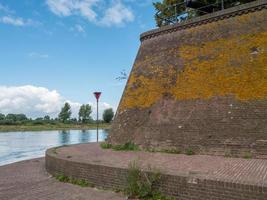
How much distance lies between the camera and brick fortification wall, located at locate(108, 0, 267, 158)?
9523 millimetres

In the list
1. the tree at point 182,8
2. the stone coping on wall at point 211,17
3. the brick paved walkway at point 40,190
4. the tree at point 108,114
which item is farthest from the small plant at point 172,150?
the tree at point 108,114

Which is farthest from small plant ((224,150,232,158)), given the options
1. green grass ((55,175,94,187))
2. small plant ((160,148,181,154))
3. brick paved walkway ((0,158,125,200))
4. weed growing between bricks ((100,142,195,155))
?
green grass ((55,175,94,187))

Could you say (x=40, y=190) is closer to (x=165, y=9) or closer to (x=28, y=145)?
(x=165, y=9)

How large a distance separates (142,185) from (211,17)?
8.23 metres

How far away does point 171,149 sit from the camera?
10.7 metres

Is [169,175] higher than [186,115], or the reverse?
[186,115]

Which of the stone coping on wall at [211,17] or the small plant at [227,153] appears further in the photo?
the stone coping on wall at [211,17]

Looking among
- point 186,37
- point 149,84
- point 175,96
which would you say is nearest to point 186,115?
point 175,96

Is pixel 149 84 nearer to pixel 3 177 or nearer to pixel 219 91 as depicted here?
pixel 219 91

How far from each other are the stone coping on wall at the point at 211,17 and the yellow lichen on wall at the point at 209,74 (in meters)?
1.10

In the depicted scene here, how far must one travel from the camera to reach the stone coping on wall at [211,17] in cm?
1090

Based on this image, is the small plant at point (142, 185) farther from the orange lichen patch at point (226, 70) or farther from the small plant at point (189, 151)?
the orange lichen patch at point (226, 70)

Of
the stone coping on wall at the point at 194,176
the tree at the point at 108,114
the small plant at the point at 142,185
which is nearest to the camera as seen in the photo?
the stone coping on wall at the point at 194,176

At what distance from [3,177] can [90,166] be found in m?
3.80
